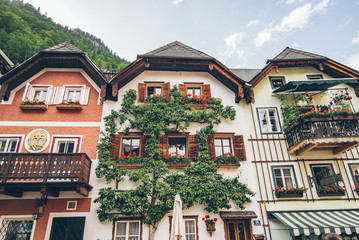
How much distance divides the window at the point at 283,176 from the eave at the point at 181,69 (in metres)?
Answer: 4.21

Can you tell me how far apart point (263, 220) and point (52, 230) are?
9240 millimetres

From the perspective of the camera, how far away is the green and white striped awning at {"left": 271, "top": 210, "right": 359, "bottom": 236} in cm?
922

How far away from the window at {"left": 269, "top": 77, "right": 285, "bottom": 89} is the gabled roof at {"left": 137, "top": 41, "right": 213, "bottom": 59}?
4067 millimetres

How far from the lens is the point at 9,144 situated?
439 inches

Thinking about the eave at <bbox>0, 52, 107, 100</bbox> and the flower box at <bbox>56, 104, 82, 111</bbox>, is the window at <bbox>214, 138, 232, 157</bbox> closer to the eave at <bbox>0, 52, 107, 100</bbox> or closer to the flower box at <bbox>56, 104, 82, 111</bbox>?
the eave at <bbox>0, 52, 107, 100</bbox>

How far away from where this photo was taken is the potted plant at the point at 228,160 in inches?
441

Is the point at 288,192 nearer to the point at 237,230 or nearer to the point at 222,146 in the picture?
the point at 237,230

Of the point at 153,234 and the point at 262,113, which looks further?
the point at 262,113

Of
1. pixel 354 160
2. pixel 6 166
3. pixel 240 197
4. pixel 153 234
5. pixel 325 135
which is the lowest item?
pixel 153 234

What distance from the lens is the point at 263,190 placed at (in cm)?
1109

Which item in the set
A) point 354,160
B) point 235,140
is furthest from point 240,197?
point 354,160

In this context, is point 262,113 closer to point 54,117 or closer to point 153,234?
point 153,234

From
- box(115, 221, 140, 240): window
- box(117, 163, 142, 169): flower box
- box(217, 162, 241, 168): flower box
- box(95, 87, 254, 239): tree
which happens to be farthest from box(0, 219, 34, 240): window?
box(217, 162, 241, 168): flower box

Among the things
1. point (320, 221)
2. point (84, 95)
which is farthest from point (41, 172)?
point (320, 221)
